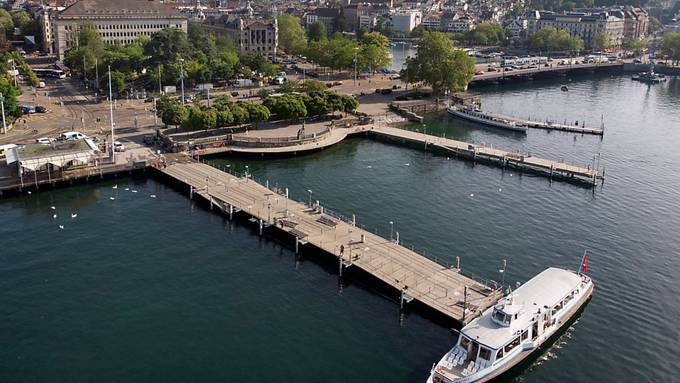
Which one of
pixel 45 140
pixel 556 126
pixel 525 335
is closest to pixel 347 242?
pixel 525 335

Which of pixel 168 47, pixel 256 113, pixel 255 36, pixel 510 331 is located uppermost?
pixel 255 36

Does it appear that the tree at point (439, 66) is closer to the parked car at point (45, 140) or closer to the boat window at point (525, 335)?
the parked car at point (45, 140)

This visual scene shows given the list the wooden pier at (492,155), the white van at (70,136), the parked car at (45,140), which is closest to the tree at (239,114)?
the wooden pier at (492,155)

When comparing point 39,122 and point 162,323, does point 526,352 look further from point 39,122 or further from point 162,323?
point 39,122

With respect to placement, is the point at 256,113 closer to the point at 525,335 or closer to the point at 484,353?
the point at 525,335

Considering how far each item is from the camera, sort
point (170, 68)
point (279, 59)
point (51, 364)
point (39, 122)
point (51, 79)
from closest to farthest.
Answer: point (51, 364) → point (39, 122) → point (170, 68) → point (51, 79) → point (279, 59)

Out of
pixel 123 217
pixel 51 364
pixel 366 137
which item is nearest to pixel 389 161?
→ pixel 366 137

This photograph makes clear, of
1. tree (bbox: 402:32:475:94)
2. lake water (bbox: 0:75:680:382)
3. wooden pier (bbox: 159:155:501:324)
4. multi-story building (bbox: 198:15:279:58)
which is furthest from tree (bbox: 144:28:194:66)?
wooden pier (bbox: 159:155:501:324)
